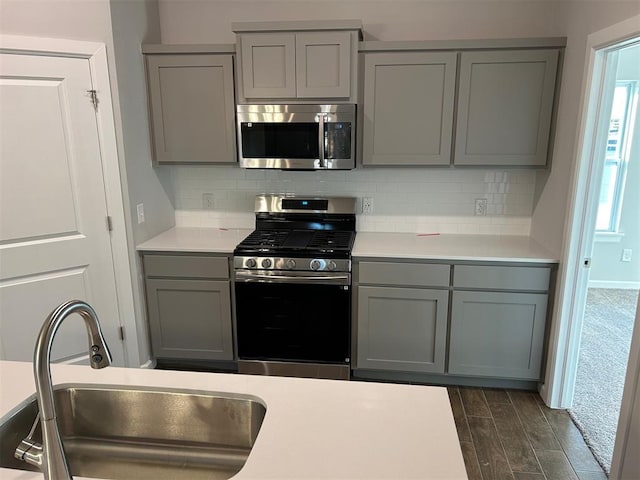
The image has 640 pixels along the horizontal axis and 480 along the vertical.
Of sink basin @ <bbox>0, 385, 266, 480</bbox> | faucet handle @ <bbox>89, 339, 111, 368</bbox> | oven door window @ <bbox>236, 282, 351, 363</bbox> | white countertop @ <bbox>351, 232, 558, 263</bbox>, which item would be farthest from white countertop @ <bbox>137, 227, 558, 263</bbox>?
faucet handle @ <bbox>89, 339, 111, 368</bbox>

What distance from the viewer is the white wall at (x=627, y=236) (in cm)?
441

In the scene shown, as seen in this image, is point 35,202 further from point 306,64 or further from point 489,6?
point 489,6

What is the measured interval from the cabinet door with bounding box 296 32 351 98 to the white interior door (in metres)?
1.24

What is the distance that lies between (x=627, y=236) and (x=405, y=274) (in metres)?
3.30

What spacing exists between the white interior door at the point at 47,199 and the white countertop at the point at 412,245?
0.39 metres

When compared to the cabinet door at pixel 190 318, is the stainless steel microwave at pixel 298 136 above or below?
above

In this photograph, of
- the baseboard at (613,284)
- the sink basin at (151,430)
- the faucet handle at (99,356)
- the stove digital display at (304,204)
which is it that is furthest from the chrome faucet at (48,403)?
the baseboard at (613,284)

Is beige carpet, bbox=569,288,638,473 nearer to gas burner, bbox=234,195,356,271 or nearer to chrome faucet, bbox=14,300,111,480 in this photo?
gas burner, bbox=234,195,356,271

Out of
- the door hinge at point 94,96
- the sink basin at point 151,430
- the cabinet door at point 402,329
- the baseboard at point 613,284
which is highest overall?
the door hinge at point 94,96

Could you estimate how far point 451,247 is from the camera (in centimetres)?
288

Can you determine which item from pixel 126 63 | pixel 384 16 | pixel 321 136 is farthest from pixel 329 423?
pixel 384 16

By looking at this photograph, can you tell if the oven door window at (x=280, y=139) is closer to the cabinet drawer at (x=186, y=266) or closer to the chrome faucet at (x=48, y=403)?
the cabinet drawer at (x=186, y=266)

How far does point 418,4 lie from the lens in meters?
2.97

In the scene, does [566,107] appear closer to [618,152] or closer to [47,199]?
[618,152]
